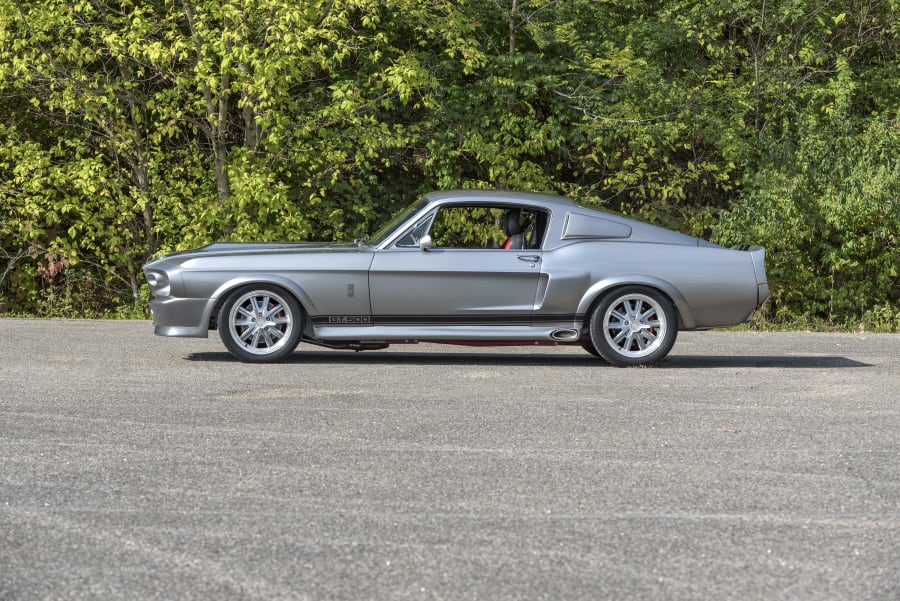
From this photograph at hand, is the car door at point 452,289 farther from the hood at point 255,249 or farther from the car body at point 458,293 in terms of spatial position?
the hood at point 255,249

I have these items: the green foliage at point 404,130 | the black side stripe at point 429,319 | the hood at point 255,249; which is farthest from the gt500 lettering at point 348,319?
the green foliage at point 404,130

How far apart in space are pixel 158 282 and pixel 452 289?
7.90 feet

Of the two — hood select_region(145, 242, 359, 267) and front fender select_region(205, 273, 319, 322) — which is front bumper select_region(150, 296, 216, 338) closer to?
front fender select_region(205, 273, 319, 322)

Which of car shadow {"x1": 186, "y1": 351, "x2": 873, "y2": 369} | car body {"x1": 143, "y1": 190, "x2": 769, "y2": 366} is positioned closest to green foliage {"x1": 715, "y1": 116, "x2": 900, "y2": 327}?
car shadow {"x1": 186, "y1": 351, "x2": 873, "y2": 369}

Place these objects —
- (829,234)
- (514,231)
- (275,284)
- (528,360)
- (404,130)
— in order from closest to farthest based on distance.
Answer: (275,284) → (514,231) → (528,360) → (829,234) → (404,130)

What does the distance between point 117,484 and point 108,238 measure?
38.7 feet

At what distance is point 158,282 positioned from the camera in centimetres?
1095

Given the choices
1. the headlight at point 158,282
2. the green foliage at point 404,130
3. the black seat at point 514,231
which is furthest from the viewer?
the green foliage at point 404,130

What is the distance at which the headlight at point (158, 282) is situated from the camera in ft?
35.7

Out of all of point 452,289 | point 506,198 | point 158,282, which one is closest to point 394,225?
point 452,289

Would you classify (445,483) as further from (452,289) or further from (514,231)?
(514,231)

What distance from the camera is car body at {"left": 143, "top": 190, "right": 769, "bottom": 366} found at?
10.7 metres

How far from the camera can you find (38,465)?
6367mm

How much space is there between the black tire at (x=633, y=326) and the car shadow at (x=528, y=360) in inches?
9.9
